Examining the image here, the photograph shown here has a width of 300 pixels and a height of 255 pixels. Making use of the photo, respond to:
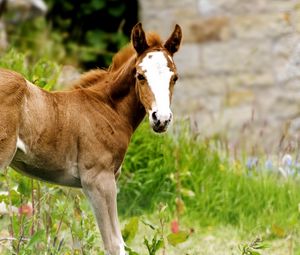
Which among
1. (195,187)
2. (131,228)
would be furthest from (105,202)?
(195,187)

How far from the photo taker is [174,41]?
14.9ft

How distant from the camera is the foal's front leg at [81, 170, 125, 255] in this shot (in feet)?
14.2

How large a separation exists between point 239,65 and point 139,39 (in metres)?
4.69

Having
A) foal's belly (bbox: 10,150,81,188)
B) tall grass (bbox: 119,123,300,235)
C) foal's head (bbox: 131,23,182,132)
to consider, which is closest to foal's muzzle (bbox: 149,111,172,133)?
foal's head (bbox: 131,23,182,132)

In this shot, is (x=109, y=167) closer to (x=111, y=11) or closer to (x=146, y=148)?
(x=146, y=148)

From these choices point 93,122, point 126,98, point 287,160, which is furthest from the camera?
point 287,160

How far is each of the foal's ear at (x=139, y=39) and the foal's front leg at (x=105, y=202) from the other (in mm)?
597

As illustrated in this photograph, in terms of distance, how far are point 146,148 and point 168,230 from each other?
0.78 m

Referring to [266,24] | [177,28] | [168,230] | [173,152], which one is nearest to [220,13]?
[266,24]

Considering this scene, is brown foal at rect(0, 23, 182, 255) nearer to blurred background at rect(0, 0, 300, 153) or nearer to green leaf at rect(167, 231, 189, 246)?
green leaf at rect(167, 231, 189, 246)

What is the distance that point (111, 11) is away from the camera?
33.7 feet

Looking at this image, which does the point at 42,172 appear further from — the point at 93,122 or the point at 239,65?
the point at 239,65

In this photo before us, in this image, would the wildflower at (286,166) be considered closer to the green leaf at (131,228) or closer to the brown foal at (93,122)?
the green leaf at (131,228)

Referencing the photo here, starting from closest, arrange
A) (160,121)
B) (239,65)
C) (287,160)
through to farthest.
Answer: (160,121) < (287,160) < (239,65)
